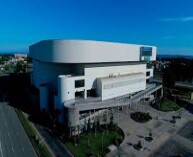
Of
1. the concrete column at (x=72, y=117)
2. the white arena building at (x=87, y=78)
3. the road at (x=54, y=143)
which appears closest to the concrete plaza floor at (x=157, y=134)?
the white arena building at (x=87, y=78)

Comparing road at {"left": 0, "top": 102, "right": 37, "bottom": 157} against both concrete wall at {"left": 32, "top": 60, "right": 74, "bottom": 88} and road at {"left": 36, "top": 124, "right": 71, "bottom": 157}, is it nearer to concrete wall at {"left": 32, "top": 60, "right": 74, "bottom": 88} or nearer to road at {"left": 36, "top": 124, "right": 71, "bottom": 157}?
road at {"left": 36, "top": 124, "right": 71, "bottom": 157}

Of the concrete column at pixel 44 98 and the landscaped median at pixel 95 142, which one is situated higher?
the concrete column at pixel 44 98

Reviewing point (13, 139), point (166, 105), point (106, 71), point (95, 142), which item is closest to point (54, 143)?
point (95, 142)

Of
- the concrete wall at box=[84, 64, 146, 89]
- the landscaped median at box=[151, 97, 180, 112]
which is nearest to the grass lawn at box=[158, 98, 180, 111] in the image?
the landscaped median at box=[151, 97, 180, 112]

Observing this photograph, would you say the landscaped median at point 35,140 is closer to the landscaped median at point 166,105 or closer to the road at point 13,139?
the road at point 13,139

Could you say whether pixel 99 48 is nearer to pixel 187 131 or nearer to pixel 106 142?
pixel 106 142

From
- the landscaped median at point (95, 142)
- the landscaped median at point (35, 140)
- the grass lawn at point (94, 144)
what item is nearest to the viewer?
the landscaped median at point (35, 140)
